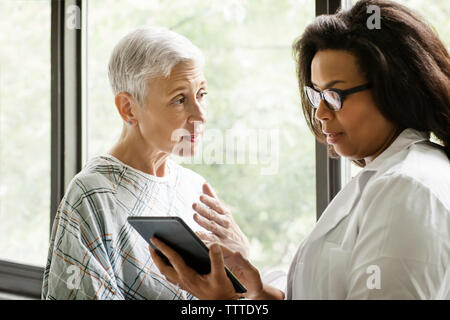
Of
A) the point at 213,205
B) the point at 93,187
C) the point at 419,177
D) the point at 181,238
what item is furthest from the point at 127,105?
the point at 419,177

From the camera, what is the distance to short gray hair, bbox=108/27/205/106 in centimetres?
142

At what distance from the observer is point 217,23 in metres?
2.29

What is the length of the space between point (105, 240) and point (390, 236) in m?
0.77

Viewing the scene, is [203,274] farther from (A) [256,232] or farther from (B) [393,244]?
(A) [256,232]

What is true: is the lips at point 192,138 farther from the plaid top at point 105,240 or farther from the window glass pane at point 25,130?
the window glass pane at point 25,130

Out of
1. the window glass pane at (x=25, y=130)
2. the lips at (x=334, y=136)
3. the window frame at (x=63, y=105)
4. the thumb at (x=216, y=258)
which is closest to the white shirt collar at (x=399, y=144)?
the lips at (x=334, y=136)

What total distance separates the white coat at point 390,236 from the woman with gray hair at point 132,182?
477 mm

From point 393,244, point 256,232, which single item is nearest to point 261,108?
point 256,232

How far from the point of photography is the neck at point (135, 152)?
5.01 ft

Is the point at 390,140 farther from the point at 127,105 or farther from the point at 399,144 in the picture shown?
the point at 127,105

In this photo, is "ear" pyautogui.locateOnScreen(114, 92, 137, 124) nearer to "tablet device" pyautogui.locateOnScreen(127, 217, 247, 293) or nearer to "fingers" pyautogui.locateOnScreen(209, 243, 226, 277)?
"tablet device" pyautogui.locateOnScreen(127, 217, 247, 293)

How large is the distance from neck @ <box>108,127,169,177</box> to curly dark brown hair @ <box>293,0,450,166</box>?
0.64m
